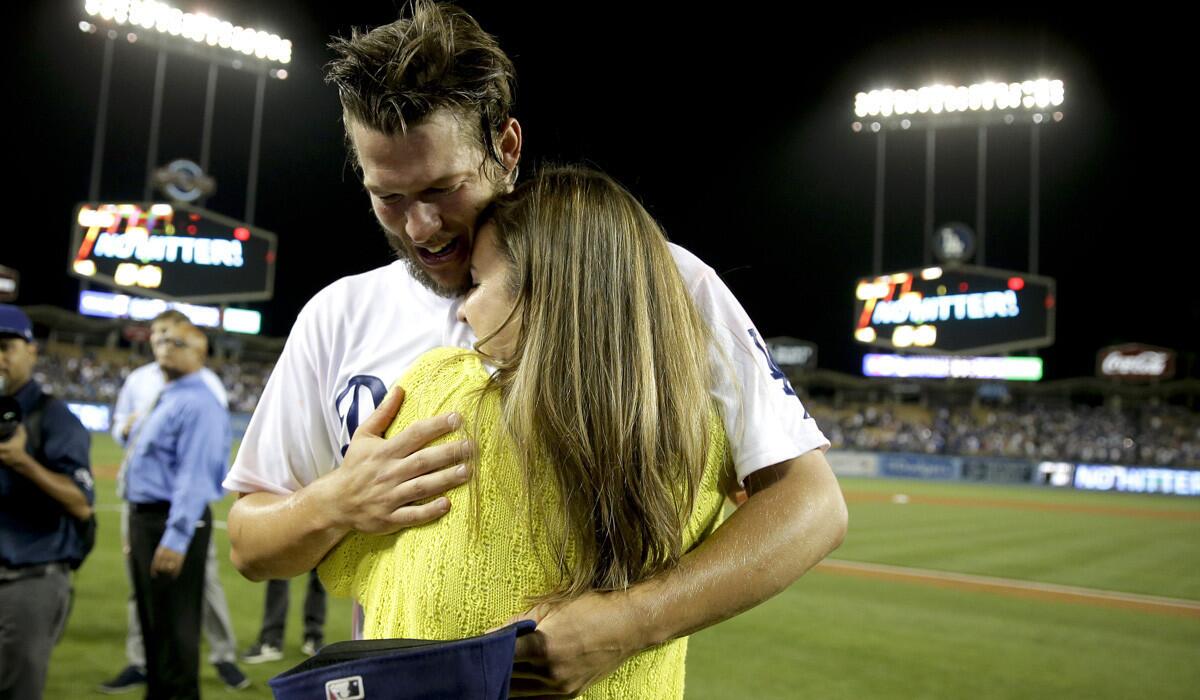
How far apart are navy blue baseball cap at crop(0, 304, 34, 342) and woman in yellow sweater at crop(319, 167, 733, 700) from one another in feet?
11.2

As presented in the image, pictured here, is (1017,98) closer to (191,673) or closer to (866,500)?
(866,500)

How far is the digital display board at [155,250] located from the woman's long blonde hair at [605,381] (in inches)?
1113

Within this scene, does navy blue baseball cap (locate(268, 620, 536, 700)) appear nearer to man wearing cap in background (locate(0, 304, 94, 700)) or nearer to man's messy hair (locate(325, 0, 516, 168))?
man's messy hair (locate(325, 0, 516, 168))

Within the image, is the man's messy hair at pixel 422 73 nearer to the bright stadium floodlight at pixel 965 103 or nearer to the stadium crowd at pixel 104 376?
the stadium crowd at pixel 104 376

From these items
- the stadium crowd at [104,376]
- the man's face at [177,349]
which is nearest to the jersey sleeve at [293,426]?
the man's face at [177,349]

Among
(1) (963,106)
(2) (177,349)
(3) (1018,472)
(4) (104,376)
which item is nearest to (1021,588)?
(2) (177,349)

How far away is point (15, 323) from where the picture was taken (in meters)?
3.98

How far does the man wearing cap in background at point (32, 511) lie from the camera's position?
3467 mm

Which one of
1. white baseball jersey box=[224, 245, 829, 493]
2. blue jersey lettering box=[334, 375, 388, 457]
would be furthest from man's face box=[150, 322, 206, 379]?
blue jersey lettering box=[334, 375, 388, 457]

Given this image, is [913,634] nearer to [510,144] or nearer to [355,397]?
[510,144]

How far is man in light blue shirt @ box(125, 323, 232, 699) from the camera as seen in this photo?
4836mm

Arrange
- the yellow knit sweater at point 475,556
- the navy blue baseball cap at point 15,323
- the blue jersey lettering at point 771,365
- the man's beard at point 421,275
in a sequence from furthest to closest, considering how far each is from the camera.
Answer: the navy blue baseball cap at point 15,323, the man's beard at point 421,275, the blue jersey lettering at point 771,365, the yellow knit sweater at point 475,556

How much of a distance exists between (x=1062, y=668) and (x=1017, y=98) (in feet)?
119

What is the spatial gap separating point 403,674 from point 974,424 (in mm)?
50400
